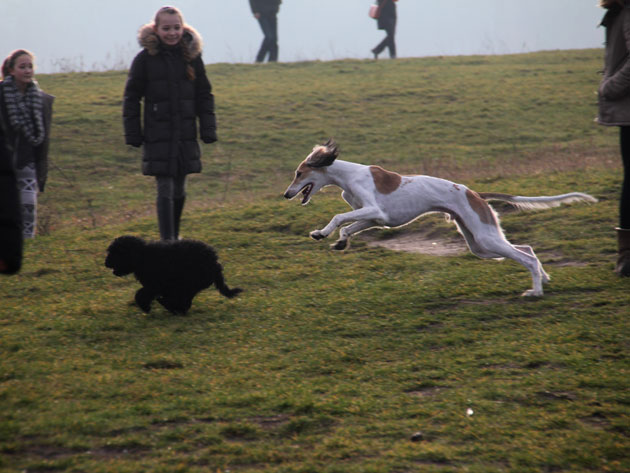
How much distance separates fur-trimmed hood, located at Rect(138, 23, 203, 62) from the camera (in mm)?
7090

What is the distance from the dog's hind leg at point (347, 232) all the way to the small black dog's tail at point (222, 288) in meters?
0.92

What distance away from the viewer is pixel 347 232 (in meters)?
6.43

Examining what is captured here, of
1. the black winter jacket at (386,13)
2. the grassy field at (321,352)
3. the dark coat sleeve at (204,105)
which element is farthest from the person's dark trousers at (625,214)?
the black winter jacket at (386,13)

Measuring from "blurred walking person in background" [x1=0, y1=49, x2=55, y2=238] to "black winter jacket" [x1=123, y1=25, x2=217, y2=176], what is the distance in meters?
2.21

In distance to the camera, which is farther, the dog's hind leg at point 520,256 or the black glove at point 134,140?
the black glove at point 134,140

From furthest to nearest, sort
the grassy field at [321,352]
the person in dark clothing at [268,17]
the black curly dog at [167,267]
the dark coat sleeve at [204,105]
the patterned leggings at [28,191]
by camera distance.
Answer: the person in dark clothing at [268,17] → the patterned leggings at [28,191] → the dark coat sleeve at [204,105] → the black curly dog at [167,267] → the grassy field at [321,352]

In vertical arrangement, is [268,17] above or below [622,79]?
above

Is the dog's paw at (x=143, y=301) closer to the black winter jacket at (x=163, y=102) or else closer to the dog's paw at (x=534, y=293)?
the black winter jacket at (x=163, y=102)

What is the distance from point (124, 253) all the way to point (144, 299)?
406 mm

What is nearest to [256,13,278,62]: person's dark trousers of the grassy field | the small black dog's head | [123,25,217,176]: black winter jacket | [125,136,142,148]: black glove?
the grassy field

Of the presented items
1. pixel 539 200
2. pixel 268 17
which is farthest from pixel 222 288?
pixel 268 17

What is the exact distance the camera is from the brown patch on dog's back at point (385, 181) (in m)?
6.66

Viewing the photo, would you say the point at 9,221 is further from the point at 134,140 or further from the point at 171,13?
the point at 171,13

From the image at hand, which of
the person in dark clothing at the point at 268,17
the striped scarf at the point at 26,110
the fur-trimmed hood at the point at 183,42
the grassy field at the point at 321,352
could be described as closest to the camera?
the grassy field at the point at 321,352
